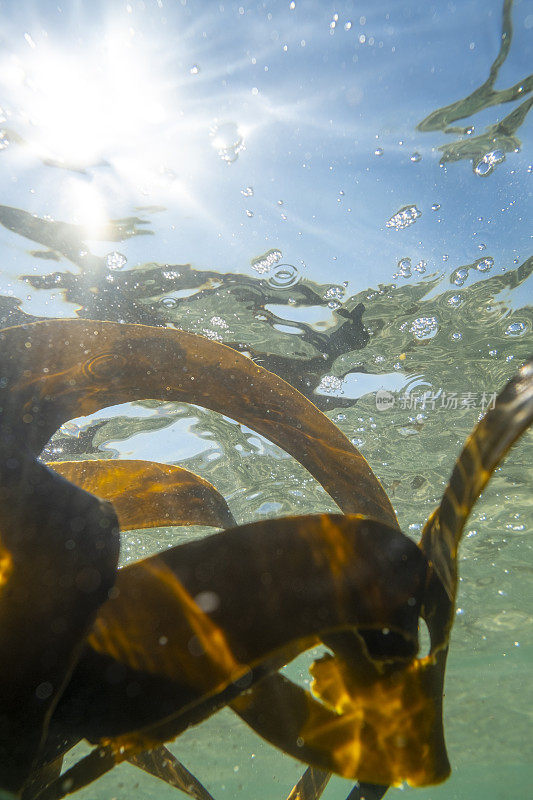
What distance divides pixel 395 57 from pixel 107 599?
5488mm

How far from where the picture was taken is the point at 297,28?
13.8 feet

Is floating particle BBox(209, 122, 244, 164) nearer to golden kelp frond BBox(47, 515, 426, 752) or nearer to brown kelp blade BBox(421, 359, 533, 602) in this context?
brown kelp blade BBox(421, 359, 533, 602)

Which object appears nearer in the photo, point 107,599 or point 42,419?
point 107,599

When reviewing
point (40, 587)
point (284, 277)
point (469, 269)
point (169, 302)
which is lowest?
point (40, 587)

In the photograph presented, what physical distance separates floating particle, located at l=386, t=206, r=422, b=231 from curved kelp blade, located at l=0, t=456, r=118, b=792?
5.73 metres

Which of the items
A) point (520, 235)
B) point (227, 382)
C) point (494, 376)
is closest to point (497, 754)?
point (494, 376)

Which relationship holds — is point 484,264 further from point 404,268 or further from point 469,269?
point 404,268

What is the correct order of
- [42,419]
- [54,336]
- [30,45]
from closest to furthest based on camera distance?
[42,419], [54,336], [30,45]

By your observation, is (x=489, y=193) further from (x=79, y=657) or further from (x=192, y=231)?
(x=79, y=657)

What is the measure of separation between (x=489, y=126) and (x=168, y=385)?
Answer: 5.34m

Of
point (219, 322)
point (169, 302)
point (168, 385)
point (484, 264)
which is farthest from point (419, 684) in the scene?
point (484, 264)

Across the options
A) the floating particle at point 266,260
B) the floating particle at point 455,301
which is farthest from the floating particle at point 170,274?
the floating particle at point 455,301

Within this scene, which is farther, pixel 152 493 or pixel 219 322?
pixel 219 322

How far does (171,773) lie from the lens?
7.60 feet
